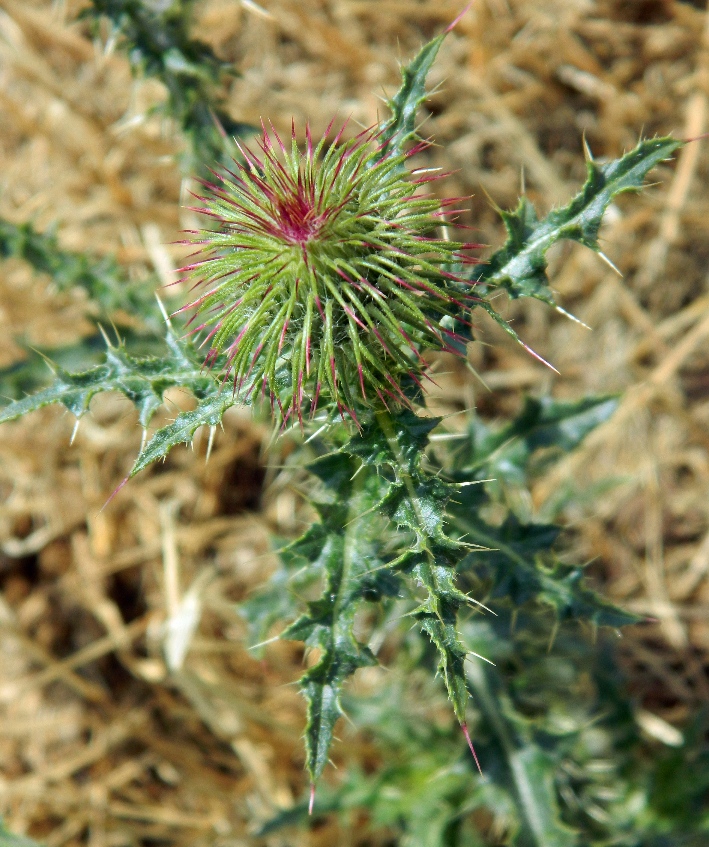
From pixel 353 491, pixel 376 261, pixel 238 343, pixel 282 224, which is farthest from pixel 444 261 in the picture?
pixel 353 491

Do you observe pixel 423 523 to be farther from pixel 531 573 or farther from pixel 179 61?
pixel 179 61

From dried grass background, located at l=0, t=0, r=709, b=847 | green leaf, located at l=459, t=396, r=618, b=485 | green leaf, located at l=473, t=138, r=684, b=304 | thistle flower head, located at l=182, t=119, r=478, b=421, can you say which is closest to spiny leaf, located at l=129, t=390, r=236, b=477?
thistle flower head, located at l=182, t=119, r=478, b=421

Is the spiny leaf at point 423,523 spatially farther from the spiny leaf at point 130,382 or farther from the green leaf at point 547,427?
the green leaf at point 547,427

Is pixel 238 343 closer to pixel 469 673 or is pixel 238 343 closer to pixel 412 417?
pixel 412 417

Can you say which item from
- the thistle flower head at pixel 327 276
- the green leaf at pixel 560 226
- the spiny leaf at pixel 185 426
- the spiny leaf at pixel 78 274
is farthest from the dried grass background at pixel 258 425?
the thistle flower head at pixel 327 276

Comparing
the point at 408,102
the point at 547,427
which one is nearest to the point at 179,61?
the point at 408,102
